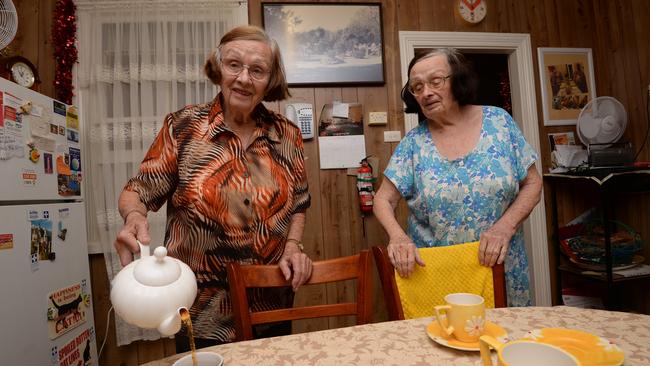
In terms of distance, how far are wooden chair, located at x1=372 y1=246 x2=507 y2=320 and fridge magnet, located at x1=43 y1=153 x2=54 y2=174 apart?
1.75 metres

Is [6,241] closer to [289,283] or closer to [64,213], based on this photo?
[64,213]

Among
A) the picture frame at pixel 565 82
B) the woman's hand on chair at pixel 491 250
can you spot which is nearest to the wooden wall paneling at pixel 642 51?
the picture frame at pixel 565 82

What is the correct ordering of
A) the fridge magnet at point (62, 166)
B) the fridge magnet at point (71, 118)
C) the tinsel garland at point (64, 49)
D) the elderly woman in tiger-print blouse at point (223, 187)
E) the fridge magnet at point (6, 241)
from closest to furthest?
the elderly woman in tiger-print blouse at point (223, 187) < the fridge magnet at point (6, 241) < the fridge magnet at point (62, 166) < the fridge magnet at point (71, 118) < the tinsel garland at point (64, 49)

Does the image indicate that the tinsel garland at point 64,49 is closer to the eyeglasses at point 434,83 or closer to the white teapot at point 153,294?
the eyeglasses at point 434,83

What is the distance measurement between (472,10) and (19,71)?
297cm

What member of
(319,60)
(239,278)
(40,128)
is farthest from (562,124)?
(40,128)

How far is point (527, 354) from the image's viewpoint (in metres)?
0.48

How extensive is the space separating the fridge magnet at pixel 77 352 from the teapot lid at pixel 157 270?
5.80ft

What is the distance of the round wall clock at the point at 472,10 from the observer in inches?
108

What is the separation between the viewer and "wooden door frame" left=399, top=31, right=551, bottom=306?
2678mm

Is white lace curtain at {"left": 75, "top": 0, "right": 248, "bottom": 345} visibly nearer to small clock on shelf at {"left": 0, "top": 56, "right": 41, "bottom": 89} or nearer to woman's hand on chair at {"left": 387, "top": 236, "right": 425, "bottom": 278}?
small clock on shelf at {"left": 0, "top": 56, "right": 41, "bottom": 89}

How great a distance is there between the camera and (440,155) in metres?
1.34

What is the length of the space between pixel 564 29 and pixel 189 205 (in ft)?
10.7

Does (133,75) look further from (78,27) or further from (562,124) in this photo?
(562,124)
